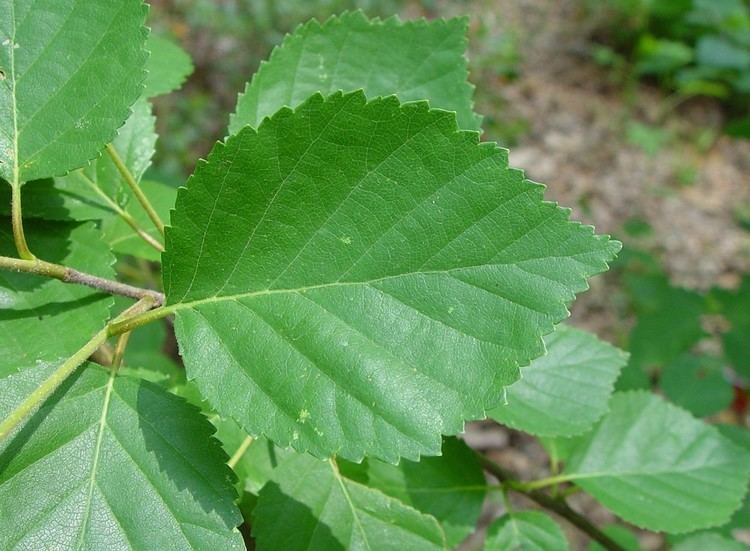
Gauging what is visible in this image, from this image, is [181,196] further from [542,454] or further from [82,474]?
[542,454]

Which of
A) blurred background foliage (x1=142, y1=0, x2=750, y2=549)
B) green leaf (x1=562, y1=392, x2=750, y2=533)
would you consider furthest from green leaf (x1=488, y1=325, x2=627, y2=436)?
blurred background foliage (x1=142, y1=0, x2=750, y2=549)

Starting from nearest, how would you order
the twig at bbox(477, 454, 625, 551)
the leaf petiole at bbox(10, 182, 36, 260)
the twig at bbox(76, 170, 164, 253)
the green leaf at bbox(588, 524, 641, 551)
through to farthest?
1. the leaf petiole at bbox(10, 182, 36, 260)
2. the twig at bbox(76, 170, 164, 253)
3. the twig at bbox(477, 454, 625, 551)
4. the green leaf at bbox(588, 524, 641, 551)

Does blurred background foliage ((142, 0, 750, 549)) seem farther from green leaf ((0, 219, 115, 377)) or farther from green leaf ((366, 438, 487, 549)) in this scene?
green leaf ((0, 219, 115, 377))

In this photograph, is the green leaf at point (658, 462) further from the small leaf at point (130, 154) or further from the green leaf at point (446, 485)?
the small leaf at point (130, 154)

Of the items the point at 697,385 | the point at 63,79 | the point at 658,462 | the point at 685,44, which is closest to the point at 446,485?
the point at 658,462

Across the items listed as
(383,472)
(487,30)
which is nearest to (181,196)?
(383,472)

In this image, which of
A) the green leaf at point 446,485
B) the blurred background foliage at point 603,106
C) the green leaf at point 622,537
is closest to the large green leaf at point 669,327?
the green leaf at point 622,537
